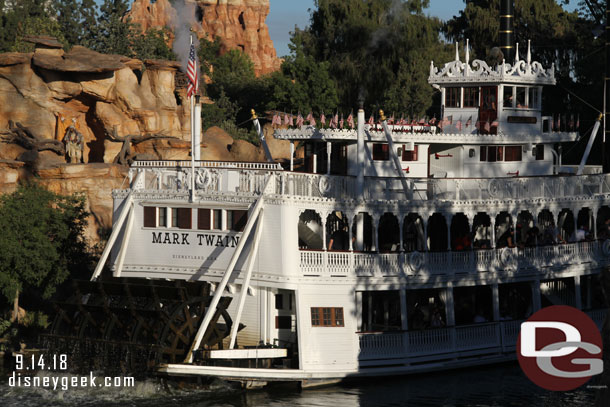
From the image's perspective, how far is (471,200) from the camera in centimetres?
2830

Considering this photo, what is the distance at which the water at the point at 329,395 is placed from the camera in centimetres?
2473

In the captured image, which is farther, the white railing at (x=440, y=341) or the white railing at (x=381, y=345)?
the white railing at (x=440, y=341)

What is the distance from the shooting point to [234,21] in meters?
138

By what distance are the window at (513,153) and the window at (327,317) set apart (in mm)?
8501

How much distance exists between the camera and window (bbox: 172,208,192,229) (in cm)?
2762

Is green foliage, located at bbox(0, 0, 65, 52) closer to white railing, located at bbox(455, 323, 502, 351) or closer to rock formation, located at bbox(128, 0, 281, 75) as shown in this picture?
white railing, located at bbox(455, 323, 502, 351)

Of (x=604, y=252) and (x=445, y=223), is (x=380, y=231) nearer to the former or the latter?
(x=445, y=223)

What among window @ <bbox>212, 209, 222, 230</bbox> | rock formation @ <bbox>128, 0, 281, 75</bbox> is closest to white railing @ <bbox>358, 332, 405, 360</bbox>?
window @ <bbox>212, 209, 222, 230</bbox>

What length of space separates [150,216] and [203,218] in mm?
1699

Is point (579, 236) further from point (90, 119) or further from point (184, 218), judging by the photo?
point (90, 119)

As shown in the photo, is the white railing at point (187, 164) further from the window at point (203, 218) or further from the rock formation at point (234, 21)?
the rock formation at point (234, 21)

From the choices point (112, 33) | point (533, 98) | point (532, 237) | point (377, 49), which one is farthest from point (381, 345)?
point (112, 33)

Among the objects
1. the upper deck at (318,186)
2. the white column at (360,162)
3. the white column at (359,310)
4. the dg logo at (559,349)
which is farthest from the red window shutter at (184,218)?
the dg logo at (559,349)

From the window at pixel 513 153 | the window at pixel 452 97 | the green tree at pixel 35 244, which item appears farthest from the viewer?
the window at pixel 452 97
